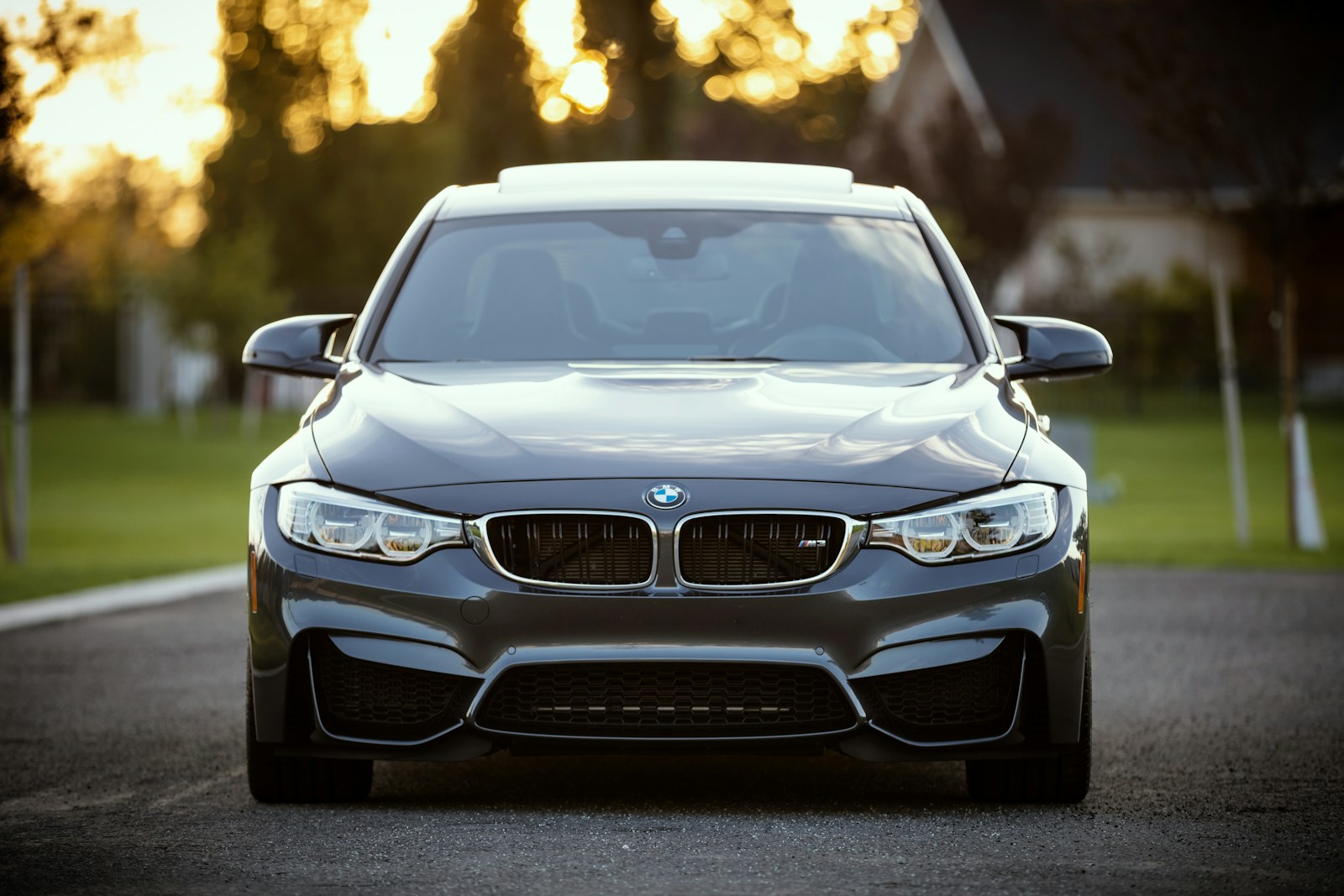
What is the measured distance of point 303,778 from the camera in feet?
16.9

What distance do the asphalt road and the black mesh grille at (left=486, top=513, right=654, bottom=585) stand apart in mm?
615

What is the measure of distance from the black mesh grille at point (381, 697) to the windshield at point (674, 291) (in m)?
1.28

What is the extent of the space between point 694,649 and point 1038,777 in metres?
1.04

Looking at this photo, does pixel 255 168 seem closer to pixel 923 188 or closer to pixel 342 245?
pixel 342 245

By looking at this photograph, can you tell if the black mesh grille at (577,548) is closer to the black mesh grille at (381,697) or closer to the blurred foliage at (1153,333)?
the black mesh grille at (381,697)

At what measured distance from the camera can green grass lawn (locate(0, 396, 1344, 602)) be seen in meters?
13.2

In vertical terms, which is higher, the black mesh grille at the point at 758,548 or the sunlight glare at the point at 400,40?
the black mesh grille at the point at 758,548

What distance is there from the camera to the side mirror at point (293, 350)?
596 centimetres

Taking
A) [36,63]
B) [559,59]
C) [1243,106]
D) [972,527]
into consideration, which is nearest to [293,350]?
[972,527]

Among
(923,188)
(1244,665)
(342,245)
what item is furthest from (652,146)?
(342,245)

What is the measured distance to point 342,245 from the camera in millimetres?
47781

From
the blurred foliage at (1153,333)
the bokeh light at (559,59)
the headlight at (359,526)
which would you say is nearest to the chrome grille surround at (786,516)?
the headlight at (359,526)

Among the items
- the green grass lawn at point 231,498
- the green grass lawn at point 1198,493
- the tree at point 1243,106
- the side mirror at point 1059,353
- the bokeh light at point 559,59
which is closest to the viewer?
the side mirror at point 1059,353

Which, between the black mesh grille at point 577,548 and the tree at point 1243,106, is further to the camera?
the tree at point 1243,106
